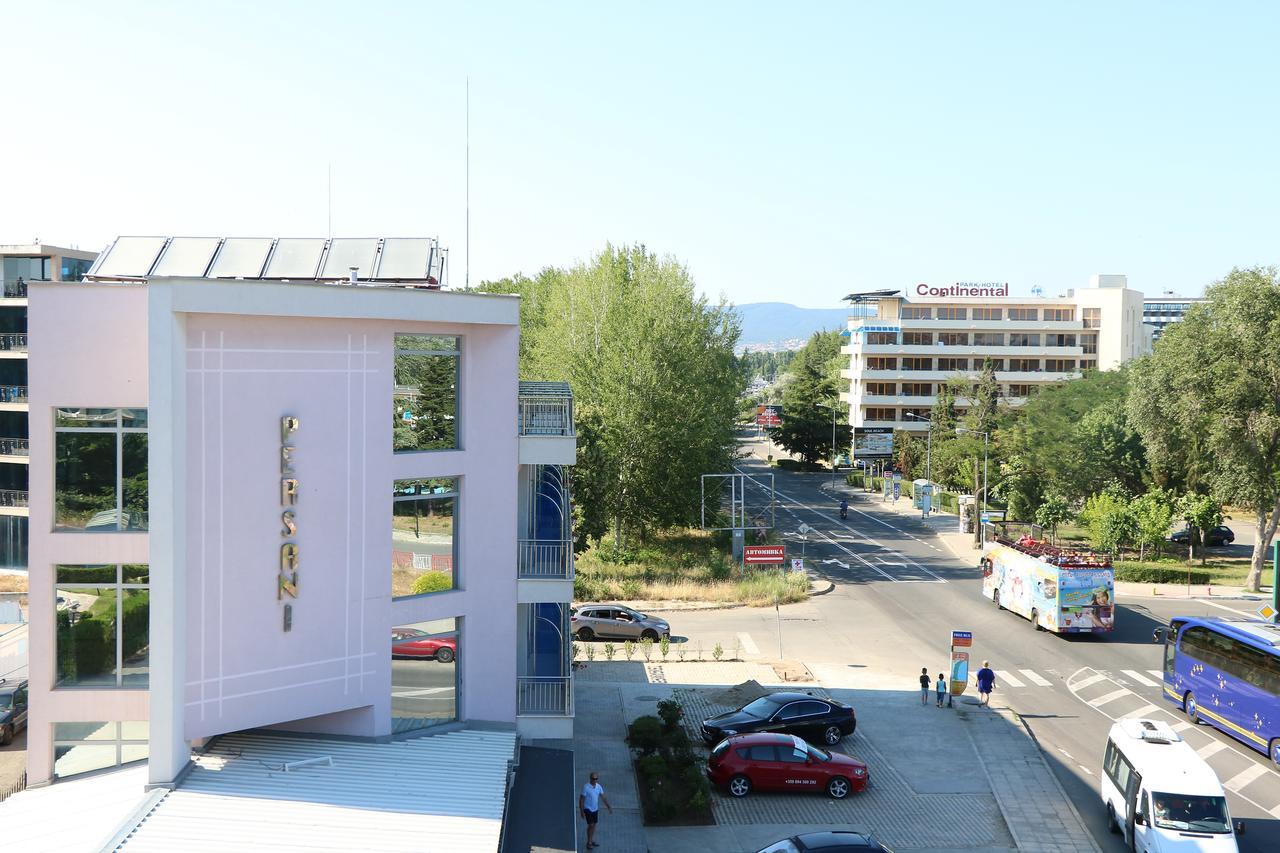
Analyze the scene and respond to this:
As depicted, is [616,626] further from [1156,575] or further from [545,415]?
[1156,575]

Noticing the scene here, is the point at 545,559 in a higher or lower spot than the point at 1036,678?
higher

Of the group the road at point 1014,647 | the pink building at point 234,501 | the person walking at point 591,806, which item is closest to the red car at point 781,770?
the person walking at point 591,806

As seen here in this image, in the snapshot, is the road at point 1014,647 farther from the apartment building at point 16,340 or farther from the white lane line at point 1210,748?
the apartment building at point 16,340

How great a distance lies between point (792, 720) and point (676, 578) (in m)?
19.6

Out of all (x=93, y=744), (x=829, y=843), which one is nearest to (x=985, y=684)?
(x=829, y=843)

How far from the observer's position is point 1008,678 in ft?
104

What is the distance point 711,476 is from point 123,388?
35.8 m

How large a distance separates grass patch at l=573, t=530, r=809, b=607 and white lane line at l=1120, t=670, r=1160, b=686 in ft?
40.8

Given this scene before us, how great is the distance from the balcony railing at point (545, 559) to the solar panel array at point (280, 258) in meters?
4.92

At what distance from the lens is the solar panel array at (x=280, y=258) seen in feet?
58.5

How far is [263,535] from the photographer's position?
15.8 meters

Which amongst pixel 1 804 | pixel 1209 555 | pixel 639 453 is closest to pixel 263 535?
pixel 1 804

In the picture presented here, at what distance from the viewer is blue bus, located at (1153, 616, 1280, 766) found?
80.3ft

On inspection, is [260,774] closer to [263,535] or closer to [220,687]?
[220,687]
